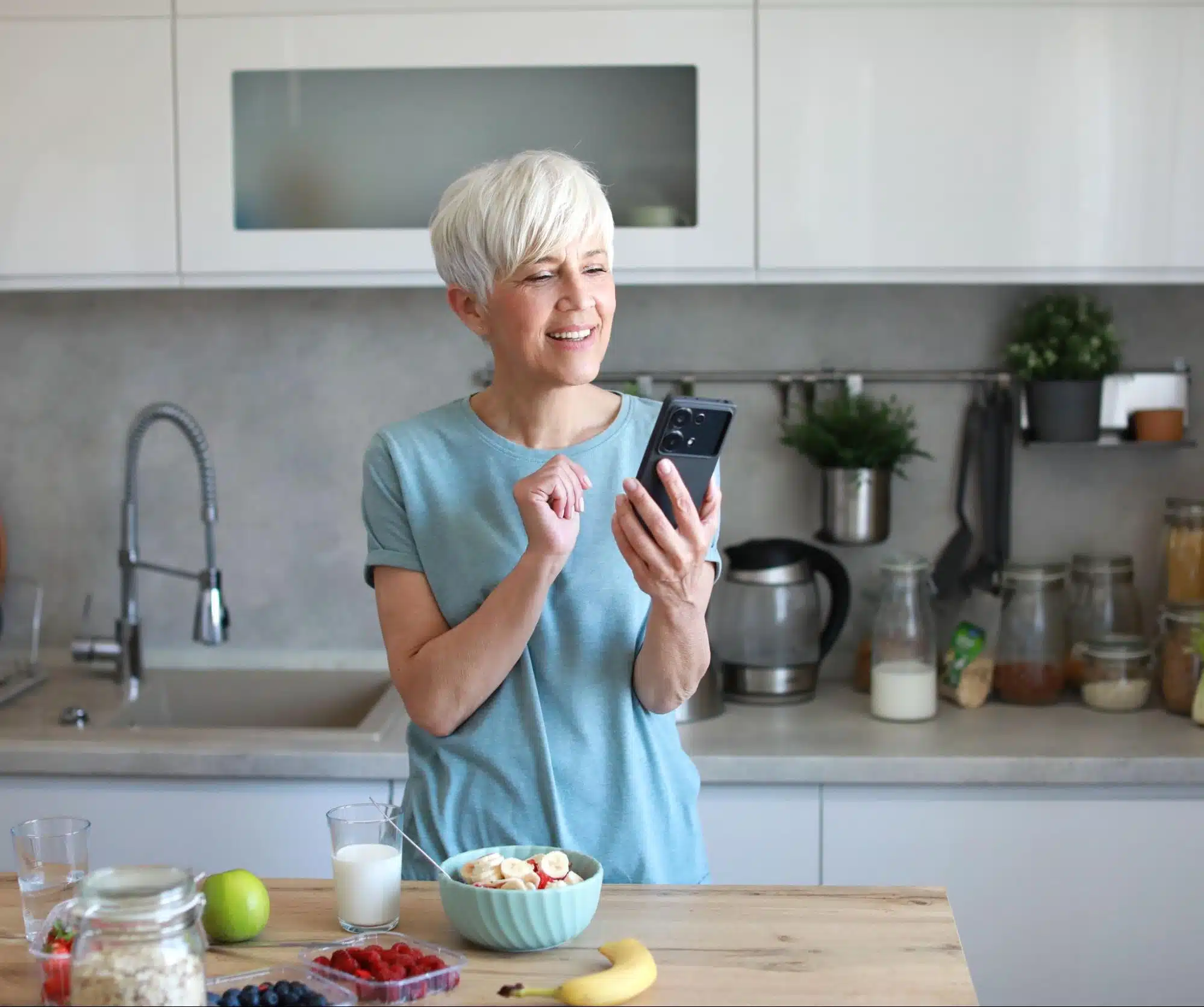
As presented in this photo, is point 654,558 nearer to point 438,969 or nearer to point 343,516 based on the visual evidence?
point 438,969

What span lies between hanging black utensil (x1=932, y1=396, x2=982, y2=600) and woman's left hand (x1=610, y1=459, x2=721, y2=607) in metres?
1.30

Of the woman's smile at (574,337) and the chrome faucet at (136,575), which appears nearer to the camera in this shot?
the woman's smile at (574,337)

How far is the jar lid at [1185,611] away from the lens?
2.31m

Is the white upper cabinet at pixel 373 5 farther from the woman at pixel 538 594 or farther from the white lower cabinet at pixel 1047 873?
the white lower cabinet at pixel 1047 873

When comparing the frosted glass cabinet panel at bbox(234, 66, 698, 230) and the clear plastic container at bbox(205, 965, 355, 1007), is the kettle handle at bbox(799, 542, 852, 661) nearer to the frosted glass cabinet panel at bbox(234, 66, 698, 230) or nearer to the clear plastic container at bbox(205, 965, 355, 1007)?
the frosted glass cabinet panel at bbox(234, 66, 698, 230)

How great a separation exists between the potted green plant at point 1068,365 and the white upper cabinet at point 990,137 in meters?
0.23

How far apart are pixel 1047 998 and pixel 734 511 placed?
1.00 metres

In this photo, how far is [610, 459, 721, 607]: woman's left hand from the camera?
1.32m

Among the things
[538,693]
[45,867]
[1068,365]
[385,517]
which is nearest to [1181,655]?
[1068,365]

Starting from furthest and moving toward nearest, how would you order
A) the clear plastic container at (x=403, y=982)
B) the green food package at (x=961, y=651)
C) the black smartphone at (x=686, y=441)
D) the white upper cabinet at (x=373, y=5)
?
the green food package at (x=961, y=651) < the white upper cabinet at (x=373, y=5) < the black smartphone at (x=686, y=441) < the clear plastic container at (x=403, y=982)

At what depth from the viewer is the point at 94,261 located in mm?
2307

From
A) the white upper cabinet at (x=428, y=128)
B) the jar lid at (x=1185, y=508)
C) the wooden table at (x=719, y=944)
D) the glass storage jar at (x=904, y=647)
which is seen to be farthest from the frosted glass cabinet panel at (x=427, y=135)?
the wooden table at (x=719, y=944)

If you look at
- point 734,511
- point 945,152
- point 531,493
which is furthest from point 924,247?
point 531,493

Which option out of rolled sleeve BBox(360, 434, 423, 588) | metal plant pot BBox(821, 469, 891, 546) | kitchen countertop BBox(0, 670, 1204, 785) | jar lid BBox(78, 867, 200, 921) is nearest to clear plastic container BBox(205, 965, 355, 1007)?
jar lid BBox(78, 867, 200, 921)
